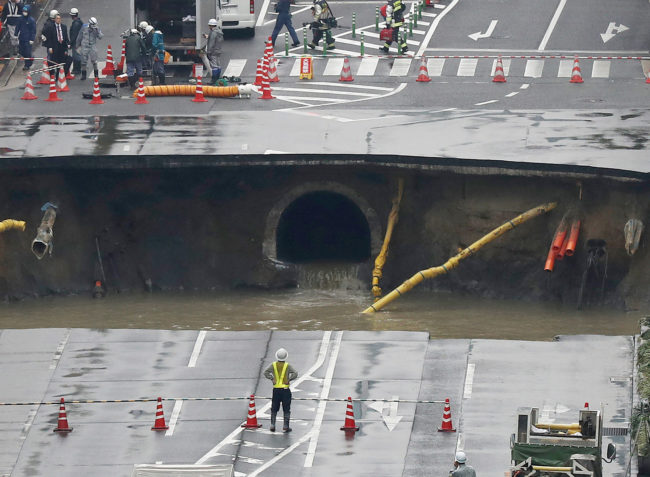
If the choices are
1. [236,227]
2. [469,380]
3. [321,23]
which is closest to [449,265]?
[236,227]

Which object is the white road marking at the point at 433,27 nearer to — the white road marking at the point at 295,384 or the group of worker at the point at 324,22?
the group of worker at the point at 324,22

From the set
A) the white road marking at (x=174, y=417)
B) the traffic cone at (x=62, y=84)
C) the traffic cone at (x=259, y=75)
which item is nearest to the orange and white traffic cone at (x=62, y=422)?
the white road marking at (x=174, y=417)

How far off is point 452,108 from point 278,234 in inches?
242

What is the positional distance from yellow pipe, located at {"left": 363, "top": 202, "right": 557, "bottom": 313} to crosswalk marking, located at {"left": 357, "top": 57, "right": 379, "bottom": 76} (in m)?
10.9

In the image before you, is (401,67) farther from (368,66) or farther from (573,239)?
(573,239)

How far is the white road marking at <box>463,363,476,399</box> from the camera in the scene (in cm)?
3056

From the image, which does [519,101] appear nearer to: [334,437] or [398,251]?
[398,251]

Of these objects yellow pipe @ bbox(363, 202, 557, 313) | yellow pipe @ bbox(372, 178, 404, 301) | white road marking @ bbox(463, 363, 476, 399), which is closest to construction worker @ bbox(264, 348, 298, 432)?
white road marking @ bbox(463, 363, 476, 399)

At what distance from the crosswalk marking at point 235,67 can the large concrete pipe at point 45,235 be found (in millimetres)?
9820

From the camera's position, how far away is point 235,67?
48656 millimetres

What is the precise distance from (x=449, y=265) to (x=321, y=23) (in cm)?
→ 1437

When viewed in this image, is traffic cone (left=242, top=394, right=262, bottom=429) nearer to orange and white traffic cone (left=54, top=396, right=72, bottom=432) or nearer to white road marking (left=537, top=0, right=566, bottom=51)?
orange and white traffic cone (left=54, top=396, right=72, bottom=432)

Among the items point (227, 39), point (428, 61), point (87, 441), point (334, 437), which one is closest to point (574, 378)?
point (334, 437)

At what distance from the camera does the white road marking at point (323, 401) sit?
2847cm
